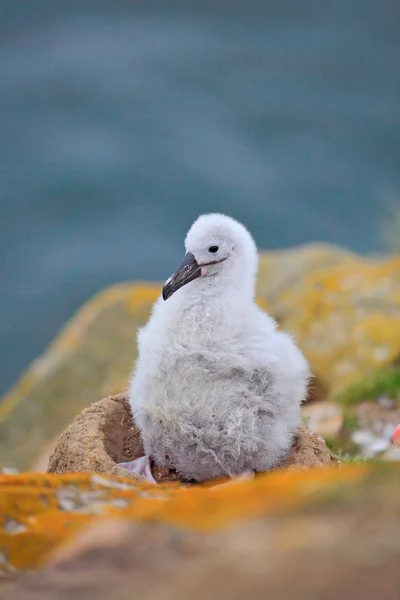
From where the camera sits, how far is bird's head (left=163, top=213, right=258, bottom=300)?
4.20 m

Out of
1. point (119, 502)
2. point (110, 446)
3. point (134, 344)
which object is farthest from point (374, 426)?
point (119, 502)

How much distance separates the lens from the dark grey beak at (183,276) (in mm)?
4148

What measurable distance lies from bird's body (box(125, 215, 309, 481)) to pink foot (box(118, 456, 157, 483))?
0.05 meters

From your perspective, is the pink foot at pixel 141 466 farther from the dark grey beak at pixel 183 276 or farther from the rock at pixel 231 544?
the rock at pixel 231 544

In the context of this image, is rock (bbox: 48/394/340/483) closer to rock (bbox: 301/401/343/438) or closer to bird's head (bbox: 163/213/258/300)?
bird's head (bbox: 163/213/258/300)

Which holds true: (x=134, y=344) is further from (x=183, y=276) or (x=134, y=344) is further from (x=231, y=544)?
(x=231, y=544)

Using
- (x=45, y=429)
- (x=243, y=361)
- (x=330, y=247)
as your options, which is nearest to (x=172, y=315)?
(x=243, y=361)

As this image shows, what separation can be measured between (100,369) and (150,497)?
5.99m

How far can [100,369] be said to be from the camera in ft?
27.6

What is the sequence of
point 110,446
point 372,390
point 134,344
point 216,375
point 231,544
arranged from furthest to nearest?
point 134,344 < point 372,390 < point 110,446 < point 216,375 < point 231,544

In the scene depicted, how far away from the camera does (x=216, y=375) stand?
3990mm

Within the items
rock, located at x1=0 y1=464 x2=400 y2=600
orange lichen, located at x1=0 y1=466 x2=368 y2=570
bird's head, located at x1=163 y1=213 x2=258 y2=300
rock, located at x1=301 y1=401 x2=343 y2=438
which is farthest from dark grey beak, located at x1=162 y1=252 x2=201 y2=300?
rock, located at x1=301 y1=401 x2=343 y2=438

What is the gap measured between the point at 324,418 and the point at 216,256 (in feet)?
10.5

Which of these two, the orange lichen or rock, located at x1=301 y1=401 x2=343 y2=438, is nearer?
the orange lichen
